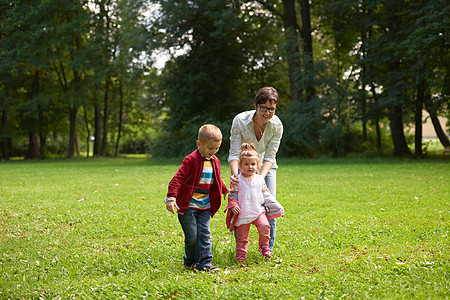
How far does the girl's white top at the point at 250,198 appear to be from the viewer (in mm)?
5160

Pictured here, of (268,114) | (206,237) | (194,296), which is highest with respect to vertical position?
(268,114)

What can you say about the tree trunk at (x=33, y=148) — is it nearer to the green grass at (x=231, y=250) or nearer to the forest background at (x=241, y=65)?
the forest background at (x=241, y=65)

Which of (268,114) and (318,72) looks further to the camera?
(318,72)

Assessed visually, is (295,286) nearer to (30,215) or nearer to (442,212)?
(442,212)

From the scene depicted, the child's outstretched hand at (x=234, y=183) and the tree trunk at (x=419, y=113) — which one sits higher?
the tree trunk at (x=419, y=113)

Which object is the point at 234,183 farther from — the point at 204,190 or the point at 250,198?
the point at 204,190

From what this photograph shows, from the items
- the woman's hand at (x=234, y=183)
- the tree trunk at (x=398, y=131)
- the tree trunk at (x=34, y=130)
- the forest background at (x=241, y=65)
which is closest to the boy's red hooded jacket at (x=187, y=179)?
the woman's hand at (x=234, y=183)

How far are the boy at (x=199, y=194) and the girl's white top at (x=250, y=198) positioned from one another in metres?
0.28

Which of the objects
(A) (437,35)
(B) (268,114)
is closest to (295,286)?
(B) (268,114)

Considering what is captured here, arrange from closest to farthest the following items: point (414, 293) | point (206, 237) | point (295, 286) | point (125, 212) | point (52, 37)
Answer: point (414, 293) < point (295, 286) < point (206, 237) < point (125, 212) < point (52, 37)

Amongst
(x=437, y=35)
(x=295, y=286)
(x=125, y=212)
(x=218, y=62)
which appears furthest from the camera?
(x=218, y=62)

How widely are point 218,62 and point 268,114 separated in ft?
72.8

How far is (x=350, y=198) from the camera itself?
10.4 m

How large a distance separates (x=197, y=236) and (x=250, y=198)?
791mm
